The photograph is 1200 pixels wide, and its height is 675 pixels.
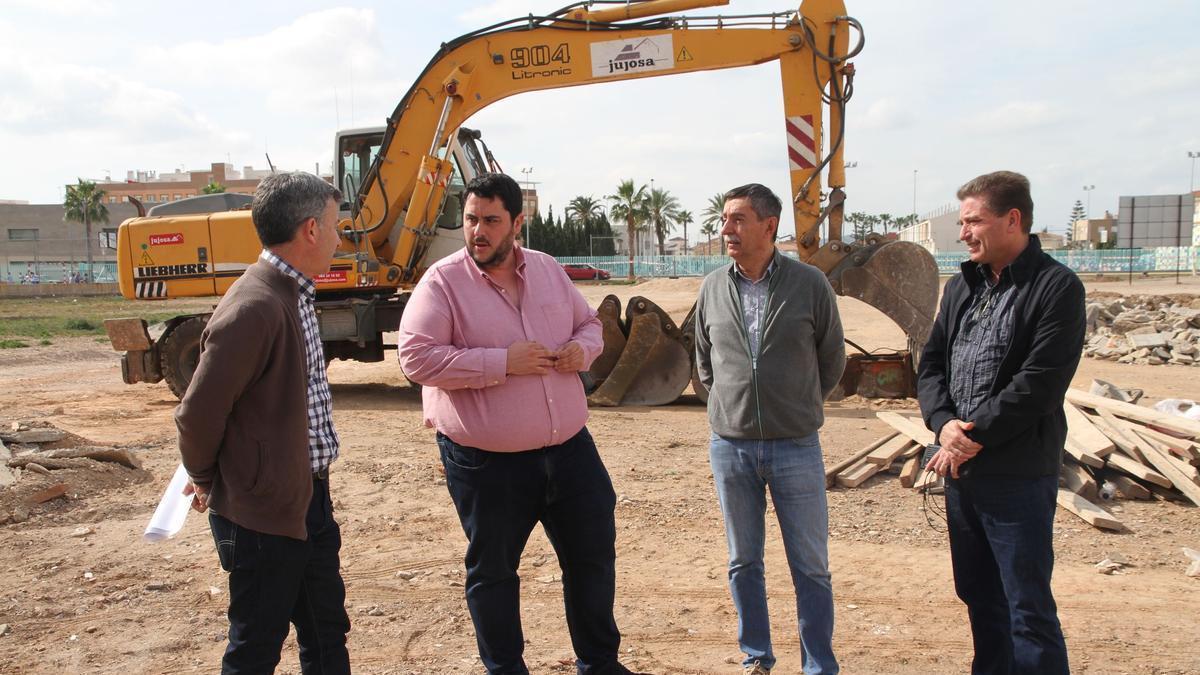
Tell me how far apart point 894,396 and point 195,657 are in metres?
7.92

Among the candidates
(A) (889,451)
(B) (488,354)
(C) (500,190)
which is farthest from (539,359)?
(A) (889,451)

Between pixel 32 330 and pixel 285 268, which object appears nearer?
pixel 285 268

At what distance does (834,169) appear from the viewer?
374 inches

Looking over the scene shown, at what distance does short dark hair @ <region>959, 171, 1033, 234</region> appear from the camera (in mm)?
2986

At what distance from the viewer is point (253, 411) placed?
8.79 feet

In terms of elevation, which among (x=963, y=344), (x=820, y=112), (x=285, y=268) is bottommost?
(x=963, y=344)

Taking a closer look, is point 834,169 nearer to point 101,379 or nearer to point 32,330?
point 101,379

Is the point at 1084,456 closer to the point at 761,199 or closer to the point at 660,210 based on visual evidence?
the point at 761,199

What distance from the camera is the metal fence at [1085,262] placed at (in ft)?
156

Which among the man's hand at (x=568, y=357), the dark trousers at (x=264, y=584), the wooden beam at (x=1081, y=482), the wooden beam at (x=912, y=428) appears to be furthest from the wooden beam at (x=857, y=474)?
the dark trousers at (x=264, y=584)

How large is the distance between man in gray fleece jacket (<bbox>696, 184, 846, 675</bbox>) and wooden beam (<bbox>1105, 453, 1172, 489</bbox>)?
371cm

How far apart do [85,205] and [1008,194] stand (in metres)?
77.9

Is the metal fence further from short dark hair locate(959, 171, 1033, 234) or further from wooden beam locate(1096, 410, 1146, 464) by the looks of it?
short dark hair locate(959, 171, 1033, 234)

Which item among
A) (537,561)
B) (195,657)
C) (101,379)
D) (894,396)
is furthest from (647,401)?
(101,379)
